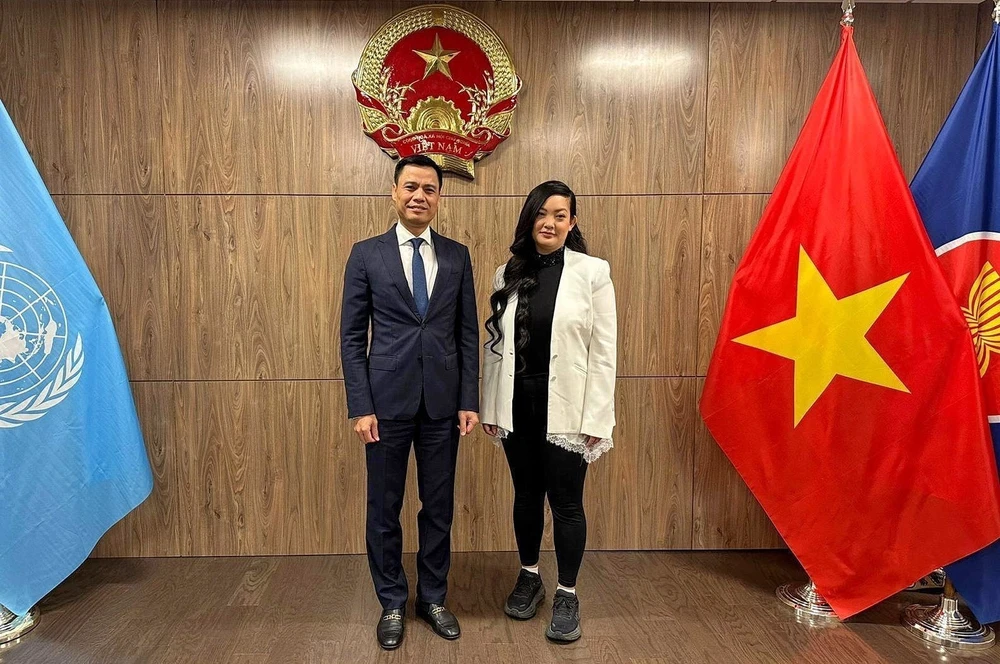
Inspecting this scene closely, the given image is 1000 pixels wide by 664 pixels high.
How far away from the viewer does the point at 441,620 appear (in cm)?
264

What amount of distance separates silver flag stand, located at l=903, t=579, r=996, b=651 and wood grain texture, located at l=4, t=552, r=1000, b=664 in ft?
0.18

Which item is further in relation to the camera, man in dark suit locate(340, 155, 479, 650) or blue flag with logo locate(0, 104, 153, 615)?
blue flag with logo locate(0, 104, 153, 615)

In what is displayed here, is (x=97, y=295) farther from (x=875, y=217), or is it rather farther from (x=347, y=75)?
(x=875, y=217)

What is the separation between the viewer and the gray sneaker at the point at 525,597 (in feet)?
9.04

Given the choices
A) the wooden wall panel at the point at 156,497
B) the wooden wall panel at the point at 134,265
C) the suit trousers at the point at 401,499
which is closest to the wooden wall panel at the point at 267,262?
the wooden wall panel at the point at 134,265

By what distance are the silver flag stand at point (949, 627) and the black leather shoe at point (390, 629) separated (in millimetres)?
1900

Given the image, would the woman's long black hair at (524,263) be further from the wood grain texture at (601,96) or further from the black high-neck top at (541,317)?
the wood grain texture at (601,96)

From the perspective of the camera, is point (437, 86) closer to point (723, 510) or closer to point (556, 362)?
point (556, 362)

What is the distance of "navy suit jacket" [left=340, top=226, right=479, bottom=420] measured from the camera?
98.2 inches

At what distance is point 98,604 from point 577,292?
2.27 m

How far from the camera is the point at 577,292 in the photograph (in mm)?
2512

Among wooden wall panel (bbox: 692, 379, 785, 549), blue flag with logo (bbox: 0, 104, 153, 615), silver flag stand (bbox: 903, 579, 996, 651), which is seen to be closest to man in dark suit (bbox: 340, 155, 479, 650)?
blue flag with logo (bbox: 0, 104, 153, 615)

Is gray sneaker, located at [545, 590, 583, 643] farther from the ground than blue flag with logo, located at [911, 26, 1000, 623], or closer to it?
closer to it

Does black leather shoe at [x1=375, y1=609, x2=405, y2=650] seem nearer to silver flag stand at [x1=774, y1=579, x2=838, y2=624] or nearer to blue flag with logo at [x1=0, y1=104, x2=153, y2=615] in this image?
blue flag with logo at [x1=0, y1=104, x2=153, y2=615]
